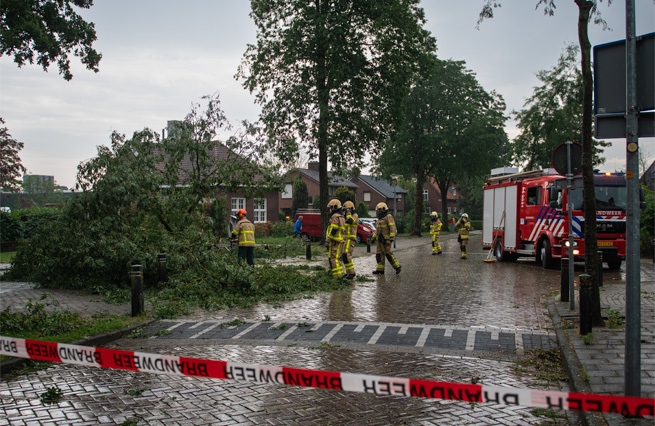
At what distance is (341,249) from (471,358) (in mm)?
7698

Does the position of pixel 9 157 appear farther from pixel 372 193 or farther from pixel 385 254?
pixel 372 193

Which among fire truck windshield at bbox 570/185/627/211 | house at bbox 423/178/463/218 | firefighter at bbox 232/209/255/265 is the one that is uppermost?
house at bbox 423/178/463/218

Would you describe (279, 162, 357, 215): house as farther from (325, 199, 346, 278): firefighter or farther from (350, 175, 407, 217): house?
(325, 199, 346, 278): firefighter

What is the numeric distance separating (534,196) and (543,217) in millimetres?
864

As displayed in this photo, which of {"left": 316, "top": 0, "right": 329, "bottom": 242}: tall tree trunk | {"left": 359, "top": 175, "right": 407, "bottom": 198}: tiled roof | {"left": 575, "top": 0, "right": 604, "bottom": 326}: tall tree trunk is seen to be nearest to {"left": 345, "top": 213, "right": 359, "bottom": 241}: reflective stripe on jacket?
{"left": 575, "top": 0, "right": 604, "bottom": 326}: tall tree trunk

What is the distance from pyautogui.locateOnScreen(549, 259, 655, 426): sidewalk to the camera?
455cm

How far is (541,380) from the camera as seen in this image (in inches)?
210

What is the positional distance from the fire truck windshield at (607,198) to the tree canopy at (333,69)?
12.0 metres

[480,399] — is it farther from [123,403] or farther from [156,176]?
[156,176]

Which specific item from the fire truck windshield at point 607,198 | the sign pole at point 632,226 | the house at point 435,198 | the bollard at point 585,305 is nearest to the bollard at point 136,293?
the bollard at point 585,305

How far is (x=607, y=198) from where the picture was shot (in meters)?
15.7

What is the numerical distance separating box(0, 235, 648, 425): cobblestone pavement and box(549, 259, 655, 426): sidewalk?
0.27 m

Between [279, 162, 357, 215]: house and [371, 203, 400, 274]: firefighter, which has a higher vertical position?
[279, 162, 357, 215]: house

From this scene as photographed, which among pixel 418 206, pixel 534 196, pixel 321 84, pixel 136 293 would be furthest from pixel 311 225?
pixel 136 293
